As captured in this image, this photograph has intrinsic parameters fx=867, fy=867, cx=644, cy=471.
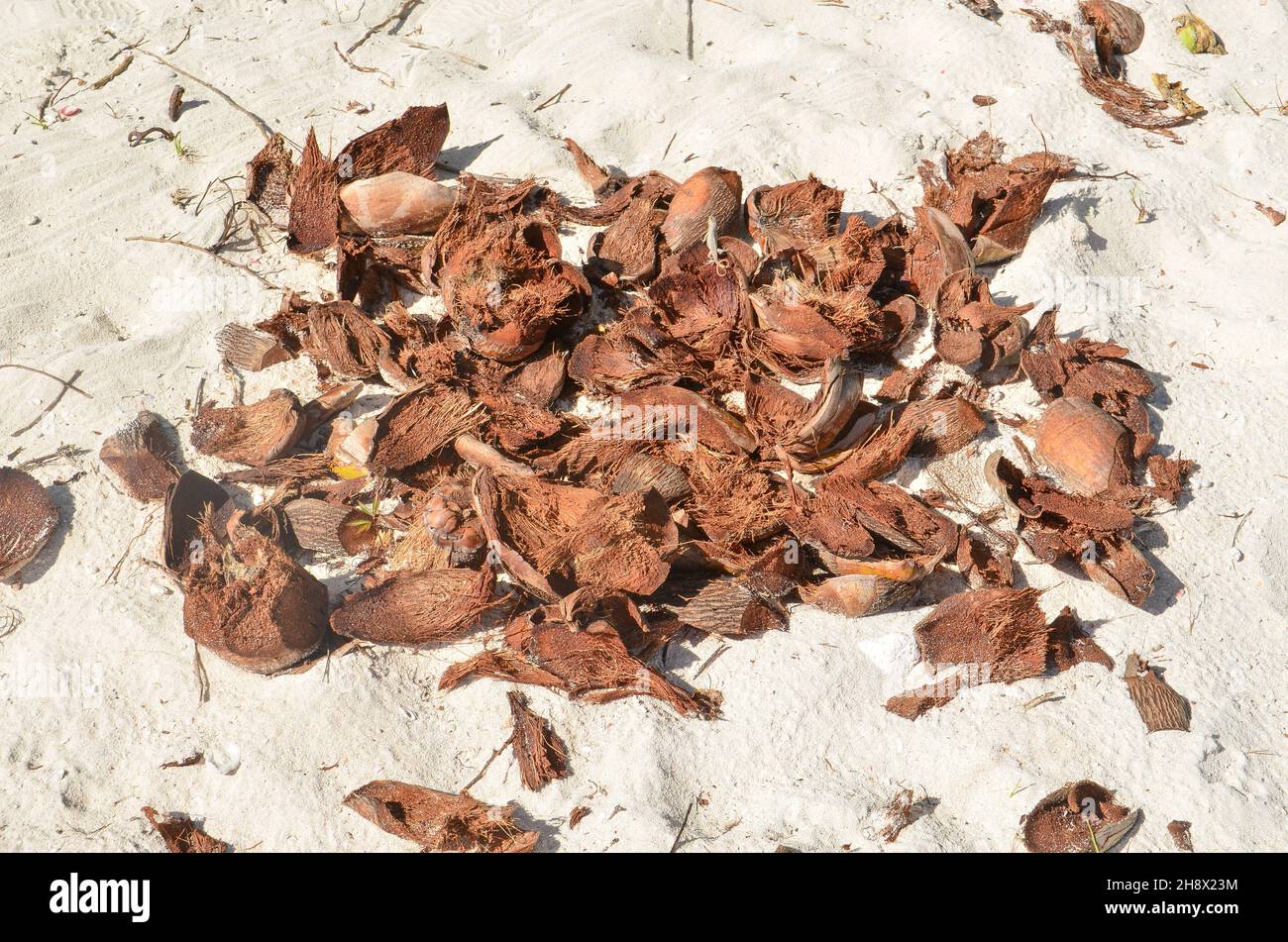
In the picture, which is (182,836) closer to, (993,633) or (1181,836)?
(993,633)

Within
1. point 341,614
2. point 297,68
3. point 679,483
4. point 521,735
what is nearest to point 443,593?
point 341,614

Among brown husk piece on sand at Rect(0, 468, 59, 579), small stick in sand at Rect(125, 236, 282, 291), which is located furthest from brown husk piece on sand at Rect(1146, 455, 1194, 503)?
brown husk piece on sand at Rect(0, 468, 59, 579)

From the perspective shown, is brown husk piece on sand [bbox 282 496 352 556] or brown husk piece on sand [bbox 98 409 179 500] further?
brown husk piece on sand [bbox 98 409 179 500]

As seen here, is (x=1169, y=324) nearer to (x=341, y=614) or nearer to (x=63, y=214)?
(x=341, y=614)

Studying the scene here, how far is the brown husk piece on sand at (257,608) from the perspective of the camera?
3035mm

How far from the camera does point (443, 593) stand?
10.3 ft

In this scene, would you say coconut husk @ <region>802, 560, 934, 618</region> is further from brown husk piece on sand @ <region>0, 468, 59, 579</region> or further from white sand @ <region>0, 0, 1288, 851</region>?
brown husk piece on sand @ <region>0, 468, 59, 579</region>

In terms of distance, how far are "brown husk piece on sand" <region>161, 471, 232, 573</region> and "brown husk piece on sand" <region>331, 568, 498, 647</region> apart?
27.1 inches

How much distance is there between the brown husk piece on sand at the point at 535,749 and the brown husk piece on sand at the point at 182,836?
97 cm

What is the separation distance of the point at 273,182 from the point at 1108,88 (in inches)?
174

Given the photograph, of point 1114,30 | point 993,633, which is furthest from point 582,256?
point 1114,30

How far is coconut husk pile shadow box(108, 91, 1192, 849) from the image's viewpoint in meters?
3.10
